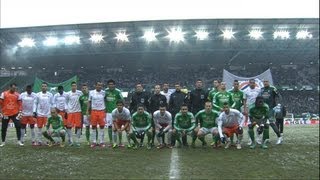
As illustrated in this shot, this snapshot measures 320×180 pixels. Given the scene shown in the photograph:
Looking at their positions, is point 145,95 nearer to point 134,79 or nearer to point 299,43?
point 299,43

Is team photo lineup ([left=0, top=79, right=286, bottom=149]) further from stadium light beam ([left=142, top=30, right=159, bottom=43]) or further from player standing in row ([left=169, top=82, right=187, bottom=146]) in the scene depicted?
stadium light beam ([left=142, top=30, right=159, bottom=43])

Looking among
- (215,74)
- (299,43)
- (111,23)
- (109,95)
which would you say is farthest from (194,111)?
(215,74)

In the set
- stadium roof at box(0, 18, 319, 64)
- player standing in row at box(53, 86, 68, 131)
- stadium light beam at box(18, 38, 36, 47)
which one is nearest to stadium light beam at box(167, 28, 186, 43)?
stadium roof at box(0, 18, 319, 64)

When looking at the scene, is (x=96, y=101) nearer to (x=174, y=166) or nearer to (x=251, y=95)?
(x=251, y=95)

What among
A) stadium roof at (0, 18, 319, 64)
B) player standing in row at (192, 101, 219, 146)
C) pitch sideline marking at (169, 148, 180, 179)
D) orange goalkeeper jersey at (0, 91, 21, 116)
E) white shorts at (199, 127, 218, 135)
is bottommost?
pitch sideline marking at (169, 148, 180, 179)

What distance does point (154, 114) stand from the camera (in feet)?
40.5

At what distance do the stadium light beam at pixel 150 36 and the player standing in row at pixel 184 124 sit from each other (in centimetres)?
3129

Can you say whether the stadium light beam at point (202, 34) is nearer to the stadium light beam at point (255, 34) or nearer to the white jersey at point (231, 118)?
the stadium light beam at point (255, 34)

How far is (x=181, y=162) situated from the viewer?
9.16m

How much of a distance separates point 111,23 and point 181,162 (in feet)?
108

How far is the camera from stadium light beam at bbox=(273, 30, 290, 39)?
43.3 m

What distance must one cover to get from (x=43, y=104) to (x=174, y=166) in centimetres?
610

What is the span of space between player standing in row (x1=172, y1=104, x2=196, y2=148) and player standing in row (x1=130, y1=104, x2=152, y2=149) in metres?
0.74

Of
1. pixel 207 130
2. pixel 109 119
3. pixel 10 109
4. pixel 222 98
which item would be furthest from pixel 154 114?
pixel 10 109
